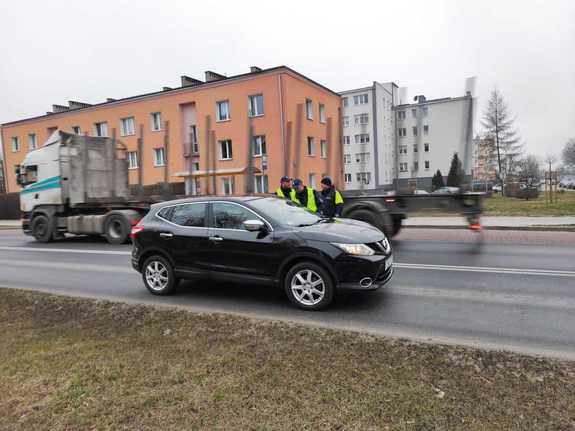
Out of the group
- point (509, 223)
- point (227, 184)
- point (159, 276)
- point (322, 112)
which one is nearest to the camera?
point (159, 276)

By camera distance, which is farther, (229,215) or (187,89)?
(187,89)

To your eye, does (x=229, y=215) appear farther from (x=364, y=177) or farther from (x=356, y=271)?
(x=364, y=177)

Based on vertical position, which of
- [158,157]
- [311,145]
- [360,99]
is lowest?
[158,157]

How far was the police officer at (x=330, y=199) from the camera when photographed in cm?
934

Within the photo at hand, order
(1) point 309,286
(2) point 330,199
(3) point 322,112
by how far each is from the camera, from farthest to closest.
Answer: (3) point 322,112 → (2) point 330,199 → (1) point 309,286

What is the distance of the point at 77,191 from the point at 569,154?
68.9 metres

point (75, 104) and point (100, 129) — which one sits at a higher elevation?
point (75, 104)

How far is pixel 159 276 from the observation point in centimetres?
633

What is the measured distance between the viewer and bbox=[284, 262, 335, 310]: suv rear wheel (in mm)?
5109

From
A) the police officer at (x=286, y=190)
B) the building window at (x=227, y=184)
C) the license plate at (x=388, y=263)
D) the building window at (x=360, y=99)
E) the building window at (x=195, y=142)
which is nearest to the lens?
the license plate at (x=388, y=263)

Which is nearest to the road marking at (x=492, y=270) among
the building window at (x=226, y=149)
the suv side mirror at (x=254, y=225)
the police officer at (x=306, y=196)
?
the police officer at (x=306, y=196)

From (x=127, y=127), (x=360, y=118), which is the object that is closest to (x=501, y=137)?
(x=360, y=118)

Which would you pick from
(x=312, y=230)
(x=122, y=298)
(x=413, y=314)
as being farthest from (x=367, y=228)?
(x=122, y=298)

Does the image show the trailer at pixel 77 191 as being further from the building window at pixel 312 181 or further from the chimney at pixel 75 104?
the chimney at pixel 75 104
